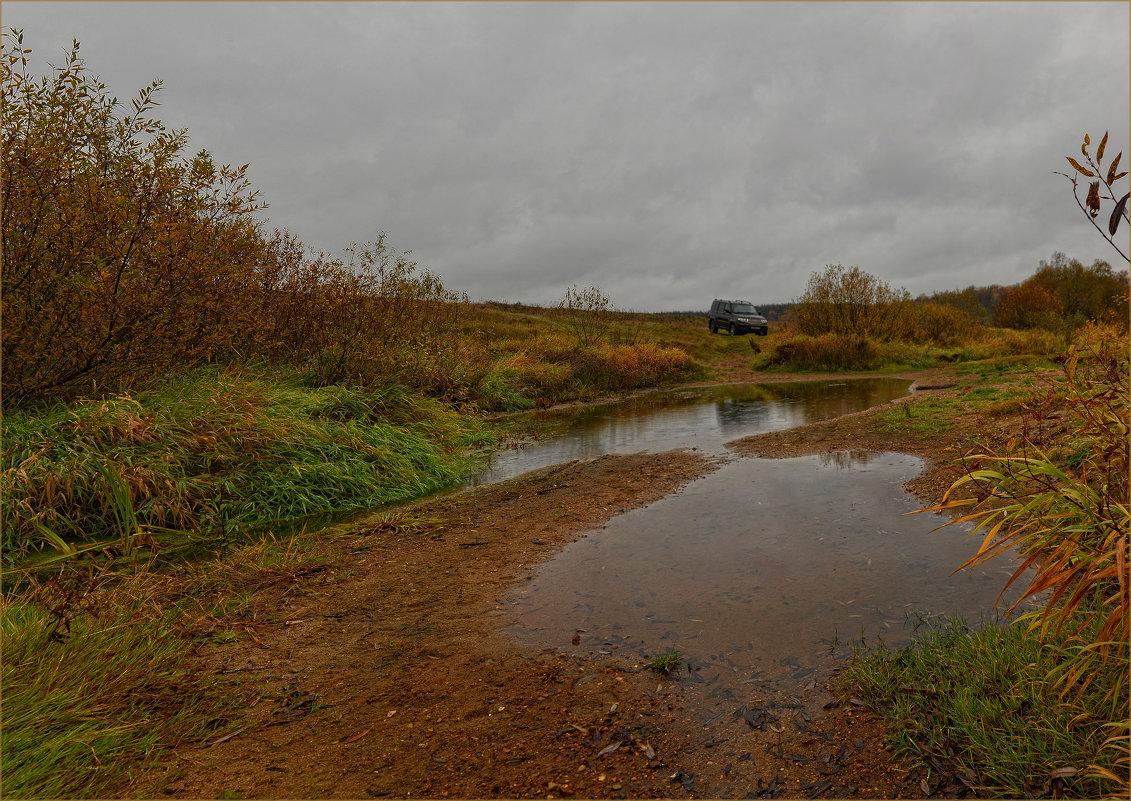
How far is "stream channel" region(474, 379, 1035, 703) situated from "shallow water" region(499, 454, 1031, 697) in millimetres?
14

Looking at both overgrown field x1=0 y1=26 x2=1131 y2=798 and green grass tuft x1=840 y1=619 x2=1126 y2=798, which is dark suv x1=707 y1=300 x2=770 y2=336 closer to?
overgrown field x1=0 y1=26 x2=1131 y2=798

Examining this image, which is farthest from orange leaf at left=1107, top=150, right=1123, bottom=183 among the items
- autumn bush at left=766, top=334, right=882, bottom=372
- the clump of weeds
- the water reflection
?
autumn bush at left=766, top=334, right=882, bottom=372

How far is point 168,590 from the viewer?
15.1 feet

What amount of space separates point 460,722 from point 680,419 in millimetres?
12223

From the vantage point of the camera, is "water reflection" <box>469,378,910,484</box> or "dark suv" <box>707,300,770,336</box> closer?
"water reflection" <box>469,378,910,484</box>

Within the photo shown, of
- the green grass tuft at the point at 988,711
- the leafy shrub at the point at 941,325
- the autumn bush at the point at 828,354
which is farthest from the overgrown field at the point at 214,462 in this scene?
the leafy shrub at the point at 941,325

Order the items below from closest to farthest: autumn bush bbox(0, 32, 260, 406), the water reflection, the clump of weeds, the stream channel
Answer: the clump of weeds, the stream channel, autumn bush bbox(0, 32, 260, 406), the water reflection

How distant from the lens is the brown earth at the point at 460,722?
2561 mm

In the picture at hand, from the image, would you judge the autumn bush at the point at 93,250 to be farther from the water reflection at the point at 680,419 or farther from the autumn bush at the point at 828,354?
the autumn bush at the point at 828,354

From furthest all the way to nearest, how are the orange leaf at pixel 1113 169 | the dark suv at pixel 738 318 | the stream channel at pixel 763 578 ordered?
the dark suv at pixel 738 318, the stream channel at pixel 763 578, the orange leaf at pixel 1113 169

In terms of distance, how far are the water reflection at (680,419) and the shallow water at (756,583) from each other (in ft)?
12.2

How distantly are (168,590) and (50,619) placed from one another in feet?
4.44

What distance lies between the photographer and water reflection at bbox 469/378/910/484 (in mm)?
10758

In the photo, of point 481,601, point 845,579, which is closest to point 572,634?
point 481,601
